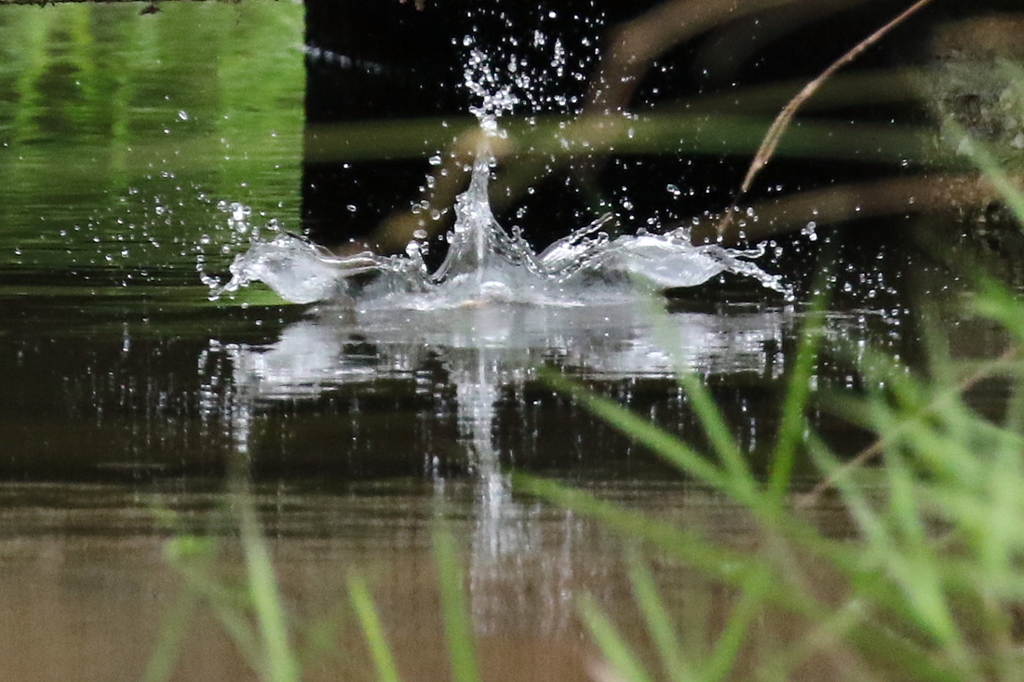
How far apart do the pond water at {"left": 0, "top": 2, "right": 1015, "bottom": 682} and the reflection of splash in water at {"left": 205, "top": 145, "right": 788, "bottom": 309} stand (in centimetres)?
8

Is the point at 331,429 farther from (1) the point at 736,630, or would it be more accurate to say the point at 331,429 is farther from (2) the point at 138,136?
(2) the point at 138,136

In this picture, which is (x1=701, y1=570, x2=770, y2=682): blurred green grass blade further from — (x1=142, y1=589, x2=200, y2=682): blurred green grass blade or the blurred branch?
the blurred branch

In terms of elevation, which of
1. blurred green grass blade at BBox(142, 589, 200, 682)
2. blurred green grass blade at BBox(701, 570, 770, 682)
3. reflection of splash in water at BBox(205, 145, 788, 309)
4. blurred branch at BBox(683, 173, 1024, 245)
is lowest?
blurred green grass blade at BBox(142, 589, 200, 682)

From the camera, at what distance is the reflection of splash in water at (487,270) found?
3604mm

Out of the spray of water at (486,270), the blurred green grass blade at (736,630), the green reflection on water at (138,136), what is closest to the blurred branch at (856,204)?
the spray of water at (486,270)

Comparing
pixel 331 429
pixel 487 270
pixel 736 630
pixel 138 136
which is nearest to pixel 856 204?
pixel 487 270

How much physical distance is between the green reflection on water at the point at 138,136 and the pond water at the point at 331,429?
31mm

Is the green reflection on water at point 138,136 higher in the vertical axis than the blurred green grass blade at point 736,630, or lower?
higher

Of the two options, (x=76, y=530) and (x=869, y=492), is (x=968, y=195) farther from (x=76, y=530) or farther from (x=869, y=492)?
(x=76, y=530)

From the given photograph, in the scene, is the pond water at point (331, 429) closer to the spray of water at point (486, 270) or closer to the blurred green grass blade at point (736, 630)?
the spray of water at point (486, 270)

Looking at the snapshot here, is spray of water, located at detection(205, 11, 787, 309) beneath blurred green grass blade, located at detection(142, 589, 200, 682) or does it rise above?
above

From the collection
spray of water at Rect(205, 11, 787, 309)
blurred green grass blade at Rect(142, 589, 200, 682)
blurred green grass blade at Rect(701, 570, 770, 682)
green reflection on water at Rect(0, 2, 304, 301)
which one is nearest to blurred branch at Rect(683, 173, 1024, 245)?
spray of water at Rect(205, 11, 787, 309)

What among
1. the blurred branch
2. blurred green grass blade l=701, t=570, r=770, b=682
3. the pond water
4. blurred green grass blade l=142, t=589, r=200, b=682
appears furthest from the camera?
the blurred branch

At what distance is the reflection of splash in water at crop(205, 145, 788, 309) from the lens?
3.60 meters
